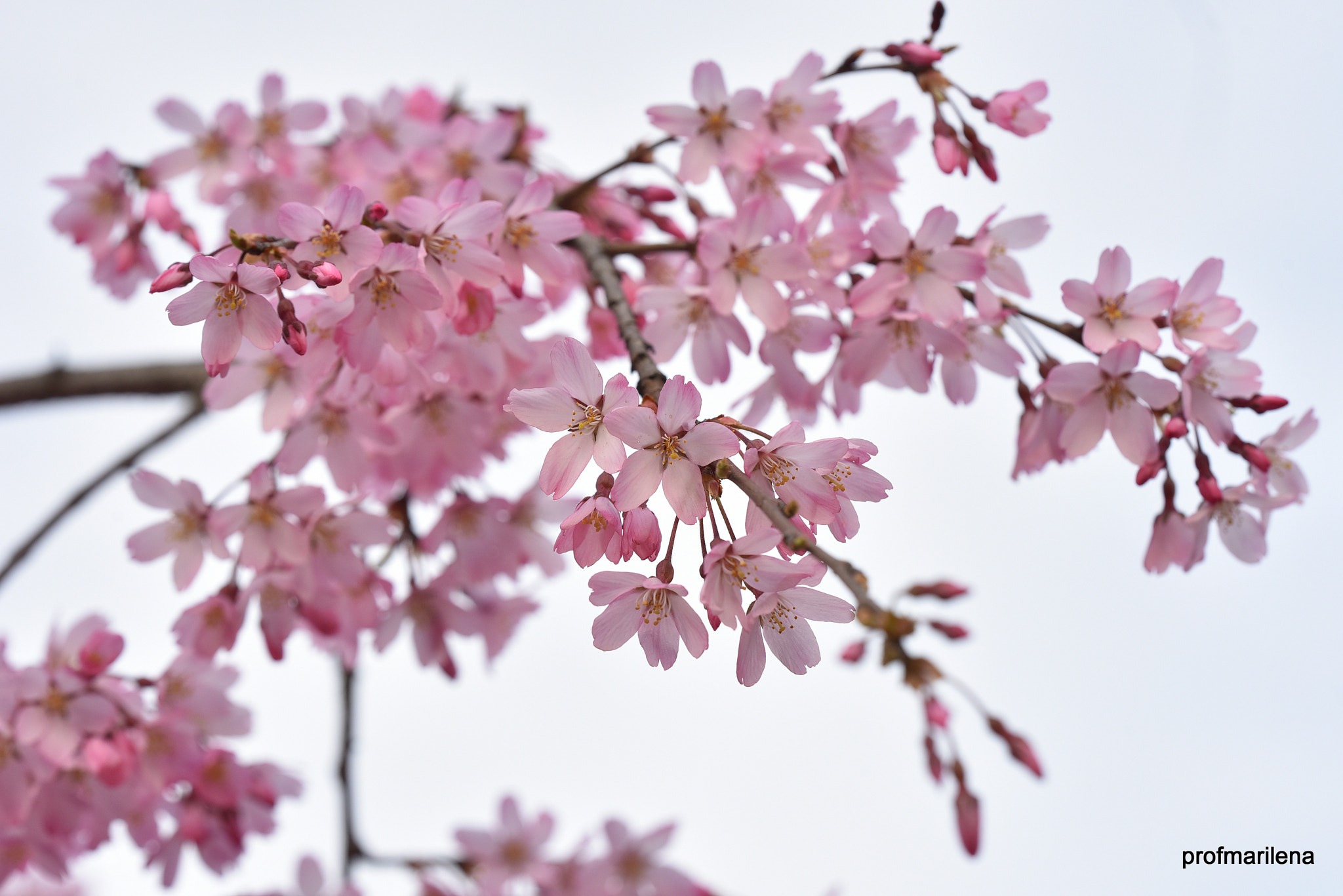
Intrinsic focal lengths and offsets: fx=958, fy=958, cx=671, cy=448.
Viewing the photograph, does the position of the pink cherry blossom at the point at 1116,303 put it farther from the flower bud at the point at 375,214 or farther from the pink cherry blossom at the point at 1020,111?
the flower bud at the point at 375,214

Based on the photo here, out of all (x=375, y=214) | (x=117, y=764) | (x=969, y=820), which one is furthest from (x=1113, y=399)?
(x=117, y=764)

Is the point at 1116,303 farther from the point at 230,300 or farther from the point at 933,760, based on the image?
the point at 230,300

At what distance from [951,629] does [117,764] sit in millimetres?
1441

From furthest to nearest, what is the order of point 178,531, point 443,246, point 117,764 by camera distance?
1. point 178,531
2. point 117,764
3. point 443,246

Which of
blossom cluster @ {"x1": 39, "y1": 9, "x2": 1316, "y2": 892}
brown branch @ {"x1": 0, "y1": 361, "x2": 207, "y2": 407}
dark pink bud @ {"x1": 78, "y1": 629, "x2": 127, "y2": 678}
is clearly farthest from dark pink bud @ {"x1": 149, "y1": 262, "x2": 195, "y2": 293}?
brown branch @ {"x1": 0, "y1": 361, "x2": 207, "y2": 407}

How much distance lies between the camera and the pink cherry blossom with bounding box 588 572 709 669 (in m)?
1.02

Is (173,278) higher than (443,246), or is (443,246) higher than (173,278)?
(443,246)

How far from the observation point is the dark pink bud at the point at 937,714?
50.3 inches

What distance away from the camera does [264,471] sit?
1700mm

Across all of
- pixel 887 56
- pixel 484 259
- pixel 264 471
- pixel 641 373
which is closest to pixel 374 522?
pixel 264 471

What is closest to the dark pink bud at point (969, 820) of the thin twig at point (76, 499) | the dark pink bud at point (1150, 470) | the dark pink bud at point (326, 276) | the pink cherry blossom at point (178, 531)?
the dark pink bud at point (1150, 470)

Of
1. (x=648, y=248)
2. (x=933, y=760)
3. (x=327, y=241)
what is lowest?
(x=933, y=760)

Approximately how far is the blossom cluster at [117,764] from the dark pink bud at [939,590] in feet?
4.55

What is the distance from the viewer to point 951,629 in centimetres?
120
